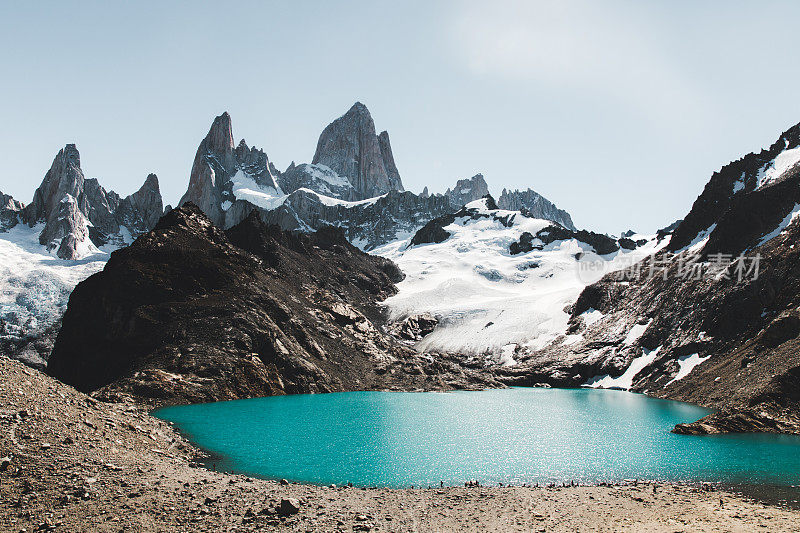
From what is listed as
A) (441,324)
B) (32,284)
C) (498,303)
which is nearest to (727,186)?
(498,303)

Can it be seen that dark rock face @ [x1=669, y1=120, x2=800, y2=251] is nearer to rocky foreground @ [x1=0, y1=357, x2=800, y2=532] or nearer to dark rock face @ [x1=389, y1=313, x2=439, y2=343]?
dark rock face @ [x1=389, y1=313, x2=439, y2=343]

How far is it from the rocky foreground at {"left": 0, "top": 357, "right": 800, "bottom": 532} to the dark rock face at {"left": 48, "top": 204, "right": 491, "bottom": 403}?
34.1 m

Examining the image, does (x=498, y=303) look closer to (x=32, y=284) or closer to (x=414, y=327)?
(x=414, y=327)

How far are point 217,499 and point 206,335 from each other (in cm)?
5506

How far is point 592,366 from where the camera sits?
102 metres

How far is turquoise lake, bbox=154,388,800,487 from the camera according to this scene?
31.5 metres

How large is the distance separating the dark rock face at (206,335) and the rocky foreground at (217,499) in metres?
34.1

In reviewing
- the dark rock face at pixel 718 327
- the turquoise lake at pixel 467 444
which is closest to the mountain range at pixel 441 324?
the dark rock face at pixel 718 327

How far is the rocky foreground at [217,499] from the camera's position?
1802cm

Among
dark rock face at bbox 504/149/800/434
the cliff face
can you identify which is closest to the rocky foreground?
the cliff face

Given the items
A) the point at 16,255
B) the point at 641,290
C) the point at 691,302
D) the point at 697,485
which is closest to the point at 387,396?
the point at 697,485

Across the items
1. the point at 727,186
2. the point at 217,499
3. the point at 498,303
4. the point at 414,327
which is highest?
the point at 727,186

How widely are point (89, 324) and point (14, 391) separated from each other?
58.9 metres

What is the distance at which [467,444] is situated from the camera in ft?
137
